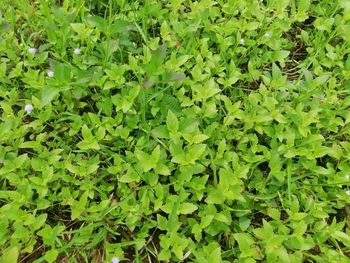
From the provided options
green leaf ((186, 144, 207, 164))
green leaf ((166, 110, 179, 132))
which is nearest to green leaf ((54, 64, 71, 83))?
green leaf ((166, 110, 179, 132))

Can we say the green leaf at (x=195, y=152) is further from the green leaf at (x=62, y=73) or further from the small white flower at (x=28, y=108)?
the small white flower at (x=28, y=108)

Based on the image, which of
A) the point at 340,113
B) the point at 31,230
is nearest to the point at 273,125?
the point at 340,113

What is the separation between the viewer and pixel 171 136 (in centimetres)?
179

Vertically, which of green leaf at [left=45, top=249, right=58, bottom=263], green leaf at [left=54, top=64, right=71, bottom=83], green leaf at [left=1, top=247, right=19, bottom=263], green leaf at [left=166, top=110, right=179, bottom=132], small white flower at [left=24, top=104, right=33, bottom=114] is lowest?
green leaf at [left=1, top=247, right=19, bottom=263]

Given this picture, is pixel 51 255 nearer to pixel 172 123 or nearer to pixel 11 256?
pixel 11 256

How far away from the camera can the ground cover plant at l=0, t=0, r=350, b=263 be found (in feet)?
5.65

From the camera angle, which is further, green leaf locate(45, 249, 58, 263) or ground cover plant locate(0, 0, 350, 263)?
ground cover plant locate(0, 0, 350, 263)

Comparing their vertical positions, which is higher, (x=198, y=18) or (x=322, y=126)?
(x=198, y=18)

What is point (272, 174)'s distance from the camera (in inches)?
72.1

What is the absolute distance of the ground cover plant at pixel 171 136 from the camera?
Result: 5.65ft

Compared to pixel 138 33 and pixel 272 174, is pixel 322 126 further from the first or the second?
pixel 138 33

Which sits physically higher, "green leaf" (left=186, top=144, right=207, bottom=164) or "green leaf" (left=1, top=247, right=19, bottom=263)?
"green leaf" (left=186, top=144, right=207, bottom=164)

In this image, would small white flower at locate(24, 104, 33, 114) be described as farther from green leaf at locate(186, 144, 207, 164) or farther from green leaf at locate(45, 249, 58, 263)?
green leaf at locate(186, 144, 207, 164)

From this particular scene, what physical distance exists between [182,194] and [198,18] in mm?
1030
